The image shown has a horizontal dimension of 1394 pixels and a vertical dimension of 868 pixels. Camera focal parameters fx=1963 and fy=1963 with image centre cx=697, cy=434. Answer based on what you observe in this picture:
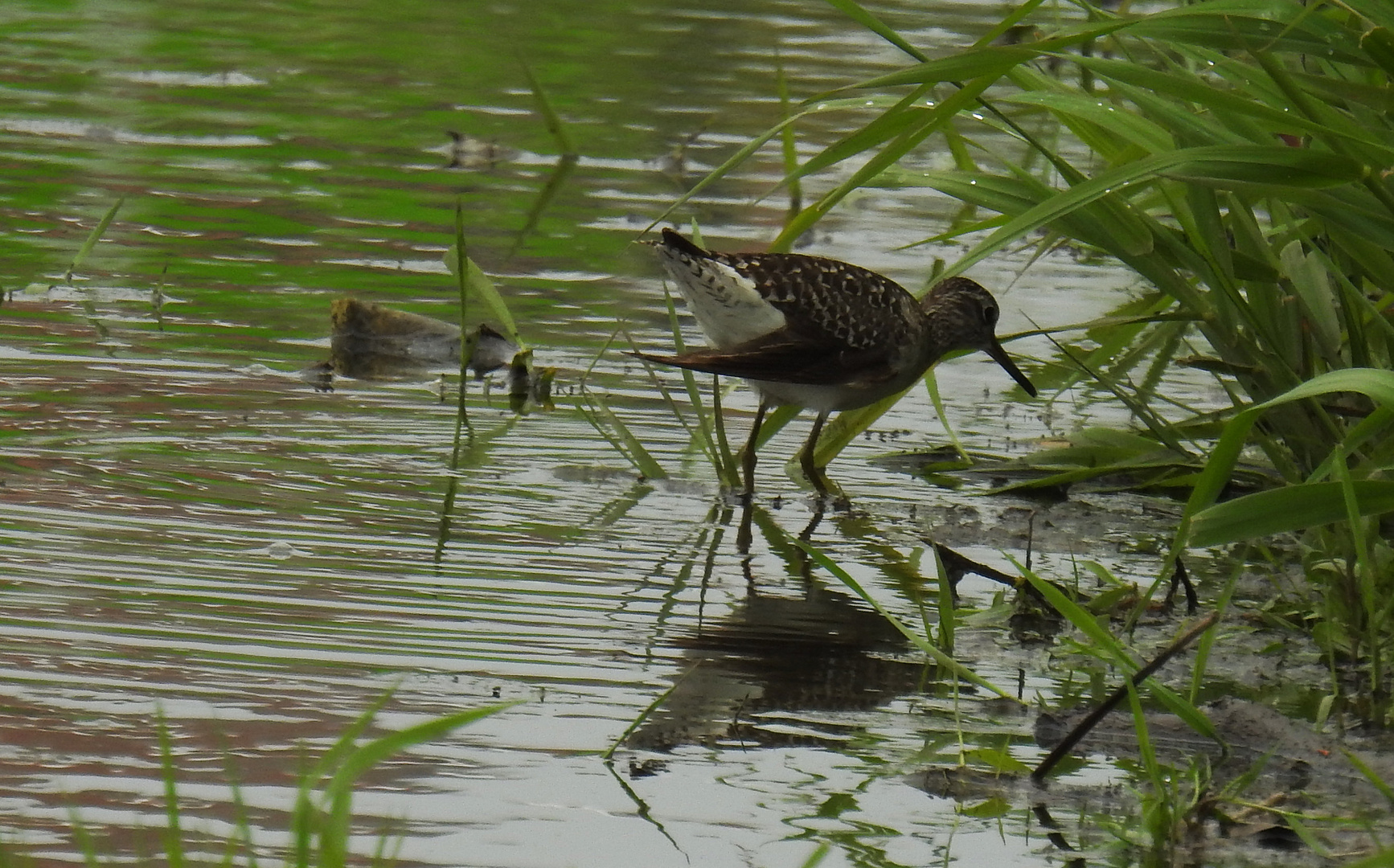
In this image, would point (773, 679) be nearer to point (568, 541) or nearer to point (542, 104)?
point (568, 541)

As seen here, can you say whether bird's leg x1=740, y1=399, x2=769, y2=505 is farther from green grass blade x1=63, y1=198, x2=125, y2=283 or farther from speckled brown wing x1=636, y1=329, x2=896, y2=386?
green grass blade x1=63, y1=198, x2=125, y2=283

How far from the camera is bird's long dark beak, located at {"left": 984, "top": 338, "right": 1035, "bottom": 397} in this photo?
22.5 feet

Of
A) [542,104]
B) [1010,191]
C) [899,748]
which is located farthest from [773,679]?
[542,104]

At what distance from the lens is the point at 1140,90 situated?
15.3ft

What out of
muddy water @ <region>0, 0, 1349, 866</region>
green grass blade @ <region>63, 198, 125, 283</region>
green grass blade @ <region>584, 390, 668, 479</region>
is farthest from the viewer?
green grass blade @ <region>63, 198, 125, 283</region>

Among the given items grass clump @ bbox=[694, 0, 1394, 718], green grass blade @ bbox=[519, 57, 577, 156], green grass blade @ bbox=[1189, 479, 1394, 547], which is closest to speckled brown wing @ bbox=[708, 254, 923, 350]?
grass clump @ bbox=[694, 0, 1394, 718]

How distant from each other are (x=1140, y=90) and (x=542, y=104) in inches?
231

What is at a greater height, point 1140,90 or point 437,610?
point 1140,90

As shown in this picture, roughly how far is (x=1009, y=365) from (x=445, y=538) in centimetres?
275

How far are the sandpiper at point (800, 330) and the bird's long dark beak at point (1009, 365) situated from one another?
382 mm

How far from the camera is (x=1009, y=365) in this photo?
712 centimetres

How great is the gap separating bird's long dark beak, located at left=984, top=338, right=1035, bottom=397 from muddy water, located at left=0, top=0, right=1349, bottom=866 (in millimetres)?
92

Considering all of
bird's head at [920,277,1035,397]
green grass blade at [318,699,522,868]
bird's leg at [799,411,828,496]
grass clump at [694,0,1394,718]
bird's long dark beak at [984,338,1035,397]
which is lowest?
bird's leg at [799,411,828,496]

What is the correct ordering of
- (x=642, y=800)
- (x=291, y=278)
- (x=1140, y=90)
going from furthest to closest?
(x=291, y=278), (x=1140, y=90), (x=642, y=800)
